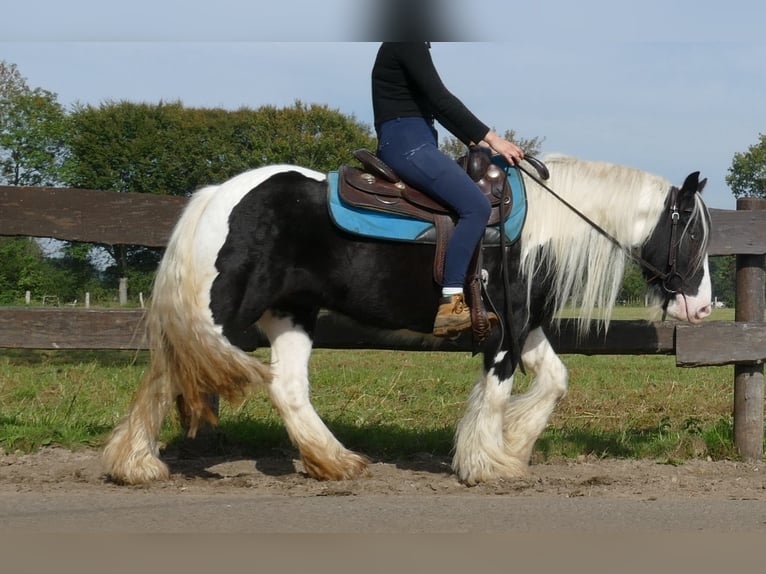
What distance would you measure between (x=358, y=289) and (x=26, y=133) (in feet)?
81.2

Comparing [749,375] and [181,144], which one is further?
[181,144]

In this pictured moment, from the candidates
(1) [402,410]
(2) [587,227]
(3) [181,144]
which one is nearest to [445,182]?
(2) [587,227]

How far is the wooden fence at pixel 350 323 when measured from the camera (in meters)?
5.85

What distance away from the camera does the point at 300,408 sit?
17.3 feet

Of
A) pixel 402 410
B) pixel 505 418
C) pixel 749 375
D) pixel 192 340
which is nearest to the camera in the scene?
pixel 192 340

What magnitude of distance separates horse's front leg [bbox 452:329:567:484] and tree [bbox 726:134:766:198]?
6194 centimetres

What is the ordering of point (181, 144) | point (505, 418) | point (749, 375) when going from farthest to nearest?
1. point (181, 144)
2. point (749, 375)
3. point (505, 418)

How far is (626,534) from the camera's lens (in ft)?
12.1

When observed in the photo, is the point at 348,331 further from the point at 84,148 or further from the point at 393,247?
the point at 84,148

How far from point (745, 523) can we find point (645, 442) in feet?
7.77

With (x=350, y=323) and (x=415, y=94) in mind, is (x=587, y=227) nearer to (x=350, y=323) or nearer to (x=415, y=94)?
(x=415, y=94)

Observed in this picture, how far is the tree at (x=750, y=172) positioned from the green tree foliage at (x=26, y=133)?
164 feet

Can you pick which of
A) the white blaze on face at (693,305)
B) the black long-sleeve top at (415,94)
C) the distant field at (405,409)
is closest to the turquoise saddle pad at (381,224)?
the black long-sleeve top at (415,94)

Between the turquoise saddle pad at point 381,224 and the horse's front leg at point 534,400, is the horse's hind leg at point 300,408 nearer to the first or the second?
the turquoise saddle pad at point 381,224
